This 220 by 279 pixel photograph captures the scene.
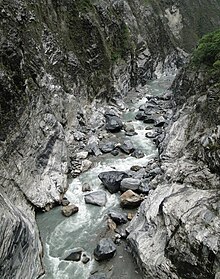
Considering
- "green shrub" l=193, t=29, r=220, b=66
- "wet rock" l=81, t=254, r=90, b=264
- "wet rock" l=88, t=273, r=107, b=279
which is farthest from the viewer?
"green shrub" l=193, t=29, r=220, b=66

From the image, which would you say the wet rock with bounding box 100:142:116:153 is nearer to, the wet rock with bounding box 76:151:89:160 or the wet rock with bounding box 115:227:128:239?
the wet rock with bounding box 76:151:89:160

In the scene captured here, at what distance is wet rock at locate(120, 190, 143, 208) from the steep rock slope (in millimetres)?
1535

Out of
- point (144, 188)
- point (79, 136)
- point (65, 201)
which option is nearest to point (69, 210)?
point (65, 201)

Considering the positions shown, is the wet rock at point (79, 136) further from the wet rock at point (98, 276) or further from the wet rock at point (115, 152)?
the wet rock at point (98, 276)

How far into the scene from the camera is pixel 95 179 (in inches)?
941

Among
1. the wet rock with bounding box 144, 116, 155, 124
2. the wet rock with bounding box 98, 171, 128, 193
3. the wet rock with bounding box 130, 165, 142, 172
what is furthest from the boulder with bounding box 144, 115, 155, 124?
the wet rock with bounding box 98, 171, 128, 193

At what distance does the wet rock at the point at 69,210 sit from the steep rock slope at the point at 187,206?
4175mm

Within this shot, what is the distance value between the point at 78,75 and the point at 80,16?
26.4 ft

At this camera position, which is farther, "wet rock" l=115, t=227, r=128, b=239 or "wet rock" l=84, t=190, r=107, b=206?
"wet rock" l=84, t=190, r=107, b=206

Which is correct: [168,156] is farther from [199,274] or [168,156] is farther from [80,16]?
[80,16]

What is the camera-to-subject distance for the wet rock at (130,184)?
863 inches

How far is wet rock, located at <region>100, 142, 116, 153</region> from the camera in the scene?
2813 centimetres

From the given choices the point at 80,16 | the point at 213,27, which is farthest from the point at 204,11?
the point at 80,16

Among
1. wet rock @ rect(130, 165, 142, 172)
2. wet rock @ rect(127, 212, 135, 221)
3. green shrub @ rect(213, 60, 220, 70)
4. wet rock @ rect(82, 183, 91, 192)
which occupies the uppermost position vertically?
green shrub @ rect(213, 60, 220, 70)
